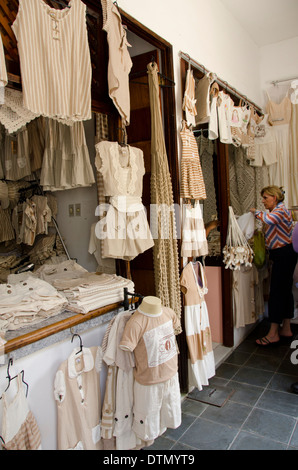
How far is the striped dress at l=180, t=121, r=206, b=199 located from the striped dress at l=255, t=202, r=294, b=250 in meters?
1.03

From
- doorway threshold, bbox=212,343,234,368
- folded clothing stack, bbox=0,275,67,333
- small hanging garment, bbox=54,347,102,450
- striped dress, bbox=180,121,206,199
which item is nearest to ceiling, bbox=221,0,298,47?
striped dress, bbox=180,121,206,199

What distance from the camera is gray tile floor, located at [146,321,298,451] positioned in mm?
2201

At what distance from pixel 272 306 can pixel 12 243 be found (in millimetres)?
2815

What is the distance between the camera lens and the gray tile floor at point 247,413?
2201 millimetres

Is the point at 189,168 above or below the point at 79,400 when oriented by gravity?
above

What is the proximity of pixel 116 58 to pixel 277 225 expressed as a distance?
2.36 m

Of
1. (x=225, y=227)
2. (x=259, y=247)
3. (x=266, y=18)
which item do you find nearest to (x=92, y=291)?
(x=225, y=227)

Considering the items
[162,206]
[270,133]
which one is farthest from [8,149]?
[270,133]

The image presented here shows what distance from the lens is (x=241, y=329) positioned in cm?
395

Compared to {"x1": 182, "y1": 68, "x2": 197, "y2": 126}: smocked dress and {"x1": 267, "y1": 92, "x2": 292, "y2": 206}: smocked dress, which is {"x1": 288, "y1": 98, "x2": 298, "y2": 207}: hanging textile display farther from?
{"x1": 182, "y1": 68, "x2": 197, "y2": 126}: smocked dress

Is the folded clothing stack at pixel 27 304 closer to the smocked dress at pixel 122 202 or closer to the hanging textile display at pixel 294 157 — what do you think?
the smocked dress at pixel 122 202

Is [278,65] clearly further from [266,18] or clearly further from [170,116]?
[170,116]

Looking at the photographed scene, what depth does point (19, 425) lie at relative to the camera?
4.75 ft

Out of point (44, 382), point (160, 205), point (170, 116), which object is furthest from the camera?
point (170, 116)
